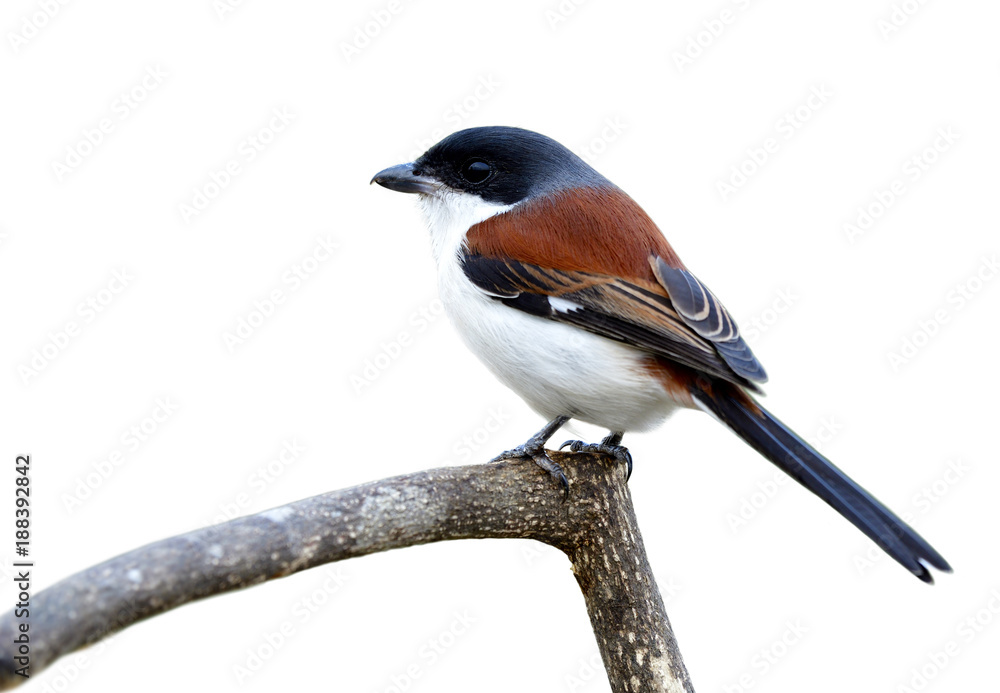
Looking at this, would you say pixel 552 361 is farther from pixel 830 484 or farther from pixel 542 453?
pixel 830 484

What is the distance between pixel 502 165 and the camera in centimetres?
315

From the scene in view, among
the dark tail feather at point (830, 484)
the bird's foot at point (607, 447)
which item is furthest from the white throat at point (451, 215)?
the dark tail feather at point (830, 484)

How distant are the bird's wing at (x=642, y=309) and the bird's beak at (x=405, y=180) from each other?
51 centimetres

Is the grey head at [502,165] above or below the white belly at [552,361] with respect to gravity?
above

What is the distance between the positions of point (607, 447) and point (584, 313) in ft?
1.97

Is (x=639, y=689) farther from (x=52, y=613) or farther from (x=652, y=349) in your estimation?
(x=52, y=613)

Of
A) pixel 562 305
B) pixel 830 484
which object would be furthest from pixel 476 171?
pixel 830 484

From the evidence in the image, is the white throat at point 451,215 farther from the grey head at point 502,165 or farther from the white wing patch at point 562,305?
the white wing patch at point 562,305

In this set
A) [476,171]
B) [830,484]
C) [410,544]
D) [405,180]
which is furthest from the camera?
[405,180]

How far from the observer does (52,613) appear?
1.84m

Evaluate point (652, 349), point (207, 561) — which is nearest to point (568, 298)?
point (652, 349)

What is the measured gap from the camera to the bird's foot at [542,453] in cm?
288

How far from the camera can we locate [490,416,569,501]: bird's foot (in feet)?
9.46

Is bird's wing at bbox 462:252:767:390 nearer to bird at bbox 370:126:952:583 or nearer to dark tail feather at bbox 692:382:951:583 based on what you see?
bird at bbox 370:126:952:583
